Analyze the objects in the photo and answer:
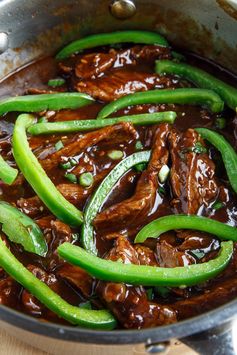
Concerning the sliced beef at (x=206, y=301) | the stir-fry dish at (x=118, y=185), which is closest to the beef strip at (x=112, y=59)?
the stir-fry dish at (x=118, y=185)

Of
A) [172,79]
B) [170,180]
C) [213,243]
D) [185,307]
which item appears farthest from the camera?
[172,79]

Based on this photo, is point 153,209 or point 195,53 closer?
point 153,209

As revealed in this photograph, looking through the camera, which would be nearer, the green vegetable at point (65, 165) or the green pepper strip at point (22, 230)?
the green pepper strip at point (22, 230)

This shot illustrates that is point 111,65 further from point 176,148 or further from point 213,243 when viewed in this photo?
point 213,243

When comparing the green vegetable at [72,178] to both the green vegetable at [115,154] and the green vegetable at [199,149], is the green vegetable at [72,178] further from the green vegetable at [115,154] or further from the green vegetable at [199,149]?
the green vegetable at [199,149]

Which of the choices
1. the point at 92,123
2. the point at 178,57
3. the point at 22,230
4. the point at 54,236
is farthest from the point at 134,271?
the point at 178,57

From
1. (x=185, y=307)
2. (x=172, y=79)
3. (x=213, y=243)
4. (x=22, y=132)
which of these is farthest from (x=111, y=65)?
(x=185, y=307)
